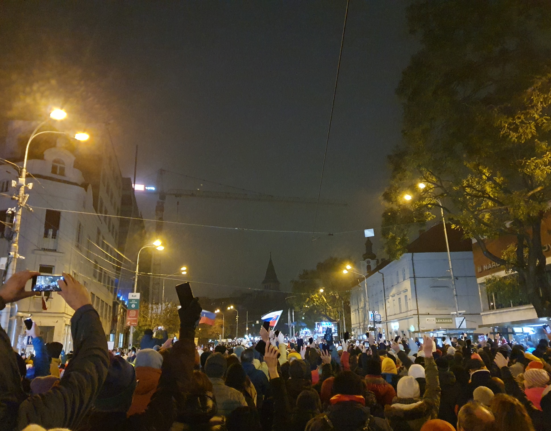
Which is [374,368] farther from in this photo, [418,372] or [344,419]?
[344,419]

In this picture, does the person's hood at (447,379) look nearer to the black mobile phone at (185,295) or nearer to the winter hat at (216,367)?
the winter hat at (216,367)

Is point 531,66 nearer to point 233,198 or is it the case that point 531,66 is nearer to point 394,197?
point 394,197

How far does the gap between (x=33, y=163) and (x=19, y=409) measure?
3835cm

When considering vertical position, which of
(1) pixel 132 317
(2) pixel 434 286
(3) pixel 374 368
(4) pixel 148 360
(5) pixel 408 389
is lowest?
(5) pixel 408 389

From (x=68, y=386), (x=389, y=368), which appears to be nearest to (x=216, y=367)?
(x=68, y=386)

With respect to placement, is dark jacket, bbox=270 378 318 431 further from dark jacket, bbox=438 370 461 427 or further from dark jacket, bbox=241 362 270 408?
dark jacket, bbox=438 370 461 427

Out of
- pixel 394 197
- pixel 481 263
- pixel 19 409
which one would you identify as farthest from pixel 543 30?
pixel 481 263

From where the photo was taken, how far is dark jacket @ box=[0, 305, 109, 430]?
178 cm

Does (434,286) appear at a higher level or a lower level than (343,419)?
higher

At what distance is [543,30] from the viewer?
15031mm

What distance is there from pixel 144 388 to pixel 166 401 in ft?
3.31

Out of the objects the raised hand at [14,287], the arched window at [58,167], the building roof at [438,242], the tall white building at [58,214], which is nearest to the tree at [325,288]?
the building roof at [438,242]

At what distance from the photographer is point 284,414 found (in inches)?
189

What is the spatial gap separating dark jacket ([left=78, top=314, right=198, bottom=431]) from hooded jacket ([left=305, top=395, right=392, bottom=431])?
4.00 feet
